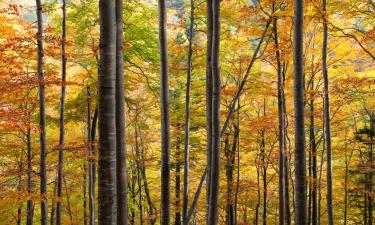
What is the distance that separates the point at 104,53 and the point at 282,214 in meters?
10.3

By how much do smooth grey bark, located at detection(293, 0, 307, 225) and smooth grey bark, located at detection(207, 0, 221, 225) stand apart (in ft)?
4.85

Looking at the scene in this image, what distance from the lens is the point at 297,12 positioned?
662cm

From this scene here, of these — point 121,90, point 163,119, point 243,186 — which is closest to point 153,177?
point 243,186

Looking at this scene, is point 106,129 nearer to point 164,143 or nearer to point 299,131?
point 164,143

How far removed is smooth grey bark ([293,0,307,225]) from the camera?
650cm

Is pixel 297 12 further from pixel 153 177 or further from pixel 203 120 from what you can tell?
pixel 153 177

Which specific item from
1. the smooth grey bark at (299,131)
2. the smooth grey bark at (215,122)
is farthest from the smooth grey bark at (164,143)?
the smooth grey bark at (299,131)

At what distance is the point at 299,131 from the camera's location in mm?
6543

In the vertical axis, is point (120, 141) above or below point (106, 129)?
below

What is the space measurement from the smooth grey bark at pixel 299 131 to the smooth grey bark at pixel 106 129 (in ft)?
12.0

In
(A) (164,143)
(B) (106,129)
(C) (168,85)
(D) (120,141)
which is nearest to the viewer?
(B) (106,129)

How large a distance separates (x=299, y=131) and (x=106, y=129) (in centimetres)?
378

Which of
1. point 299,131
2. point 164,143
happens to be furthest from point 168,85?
point 299,131

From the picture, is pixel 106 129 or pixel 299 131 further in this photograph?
pixel 299 131
